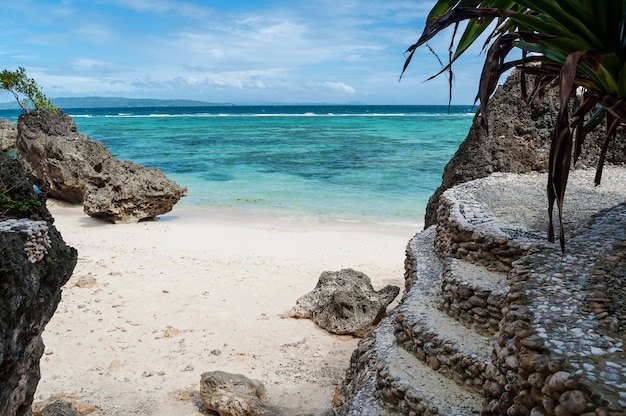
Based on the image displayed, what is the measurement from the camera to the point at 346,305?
738 centimetres

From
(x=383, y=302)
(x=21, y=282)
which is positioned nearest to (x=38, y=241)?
(x=21, y=282)

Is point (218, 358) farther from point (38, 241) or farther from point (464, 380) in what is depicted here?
point (464, 380)

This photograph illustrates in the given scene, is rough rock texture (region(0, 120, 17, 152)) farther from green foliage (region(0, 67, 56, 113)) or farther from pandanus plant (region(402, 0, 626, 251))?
pandanus plant (region(402, 0, 626, 251))

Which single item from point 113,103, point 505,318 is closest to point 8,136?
point 505,318

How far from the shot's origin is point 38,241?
13.5 feet

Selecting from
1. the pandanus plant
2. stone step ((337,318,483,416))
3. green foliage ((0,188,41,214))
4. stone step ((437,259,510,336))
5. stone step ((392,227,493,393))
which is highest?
the pandanus plant

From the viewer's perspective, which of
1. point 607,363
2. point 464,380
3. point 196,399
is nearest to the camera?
point 607,363

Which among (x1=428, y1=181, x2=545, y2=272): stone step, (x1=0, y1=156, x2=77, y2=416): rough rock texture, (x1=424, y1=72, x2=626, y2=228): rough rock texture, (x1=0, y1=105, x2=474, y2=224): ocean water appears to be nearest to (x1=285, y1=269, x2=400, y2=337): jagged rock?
(x1=428, y1=181, x2=545, y2=272): stone step

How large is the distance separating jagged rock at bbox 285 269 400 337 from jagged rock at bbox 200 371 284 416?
2.07 metres

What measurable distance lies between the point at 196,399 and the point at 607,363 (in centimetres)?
432

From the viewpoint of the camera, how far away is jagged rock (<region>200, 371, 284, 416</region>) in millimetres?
5188

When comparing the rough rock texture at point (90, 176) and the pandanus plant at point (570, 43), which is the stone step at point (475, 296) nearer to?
the pandanus plant at point (570, 43)

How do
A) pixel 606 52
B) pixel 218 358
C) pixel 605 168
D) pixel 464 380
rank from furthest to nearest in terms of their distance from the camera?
1. pixel 605 168
2. pixel 218 358
3. pixel 464 380
4. pixel 606 52

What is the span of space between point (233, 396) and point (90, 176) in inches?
396
